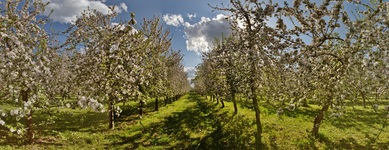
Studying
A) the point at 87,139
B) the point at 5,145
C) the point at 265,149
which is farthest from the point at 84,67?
the point at 265,149

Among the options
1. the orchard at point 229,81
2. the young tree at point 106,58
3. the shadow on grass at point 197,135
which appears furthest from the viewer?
the shadow on grass at point 197,135

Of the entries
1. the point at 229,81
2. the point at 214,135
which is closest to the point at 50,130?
the point at 214,135

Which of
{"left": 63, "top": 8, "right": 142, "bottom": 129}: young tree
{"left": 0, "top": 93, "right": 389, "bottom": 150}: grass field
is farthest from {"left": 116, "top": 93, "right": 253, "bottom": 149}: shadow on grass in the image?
{"left": 63, "top": 8, "right": 142, "bottom": 129}: young tree

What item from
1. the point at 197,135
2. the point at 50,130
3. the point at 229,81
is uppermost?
the point at 229,81

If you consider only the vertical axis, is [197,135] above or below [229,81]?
below

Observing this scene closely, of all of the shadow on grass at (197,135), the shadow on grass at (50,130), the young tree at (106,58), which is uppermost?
the young tree at (106,58)

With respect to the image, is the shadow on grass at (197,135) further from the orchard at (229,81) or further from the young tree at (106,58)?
the young tree at (106,58)

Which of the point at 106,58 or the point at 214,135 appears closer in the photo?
the point at 106,58

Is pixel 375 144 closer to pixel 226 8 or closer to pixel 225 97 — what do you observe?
pixel 226 8

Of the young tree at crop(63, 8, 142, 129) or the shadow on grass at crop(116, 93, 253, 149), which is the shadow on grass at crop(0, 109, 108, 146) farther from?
the shadow on grass at crop(116, 93, 253, 149)

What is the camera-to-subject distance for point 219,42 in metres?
36.1

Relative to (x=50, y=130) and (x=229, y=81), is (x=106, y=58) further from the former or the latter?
(x=229, y=81)

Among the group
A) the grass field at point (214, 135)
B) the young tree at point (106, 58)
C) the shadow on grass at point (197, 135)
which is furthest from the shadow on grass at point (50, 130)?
the shadow on grass at point (197, 135)

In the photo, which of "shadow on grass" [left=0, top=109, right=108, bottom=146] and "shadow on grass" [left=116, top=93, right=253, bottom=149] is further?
"shadow on grass" [left=116, top=93, right=253, bottom=149]
